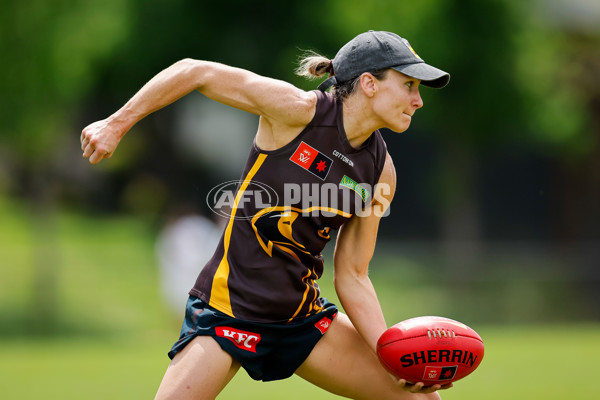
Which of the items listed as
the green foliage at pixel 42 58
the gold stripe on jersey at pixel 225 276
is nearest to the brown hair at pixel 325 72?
the gold stripe on jersey at pixel 225 276

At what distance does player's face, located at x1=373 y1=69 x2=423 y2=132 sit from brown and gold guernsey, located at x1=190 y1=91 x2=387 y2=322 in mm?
200

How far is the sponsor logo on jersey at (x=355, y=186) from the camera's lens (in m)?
4.25

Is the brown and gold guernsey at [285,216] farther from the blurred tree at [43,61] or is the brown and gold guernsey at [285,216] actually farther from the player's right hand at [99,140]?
the blurred tree at [43,61]

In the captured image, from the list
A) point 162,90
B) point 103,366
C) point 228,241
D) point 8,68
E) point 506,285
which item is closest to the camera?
point 162,90

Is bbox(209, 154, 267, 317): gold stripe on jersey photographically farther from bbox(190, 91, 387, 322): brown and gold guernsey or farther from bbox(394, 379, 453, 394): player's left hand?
bbox(394, 379, 453, 394): player's left hand

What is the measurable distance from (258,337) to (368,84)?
4.42 feet

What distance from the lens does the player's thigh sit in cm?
438

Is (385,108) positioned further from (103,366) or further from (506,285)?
(506,285)

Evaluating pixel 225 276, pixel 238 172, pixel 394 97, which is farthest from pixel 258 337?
pixel 238 172

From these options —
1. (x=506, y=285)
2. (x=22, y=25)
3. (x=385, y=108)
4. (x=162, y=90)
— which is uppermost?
(x=506, y=285)

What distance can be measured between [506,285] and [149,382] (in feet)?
23.8

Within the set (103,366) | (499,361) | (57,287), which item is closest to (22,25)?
(57,287)

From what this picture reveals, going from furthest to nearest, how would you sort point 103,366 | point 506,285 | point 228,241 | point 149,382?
point 506,285 < point 103,366 < point 149,382 < point 228,241

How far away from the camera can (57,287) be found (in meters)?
14.5
